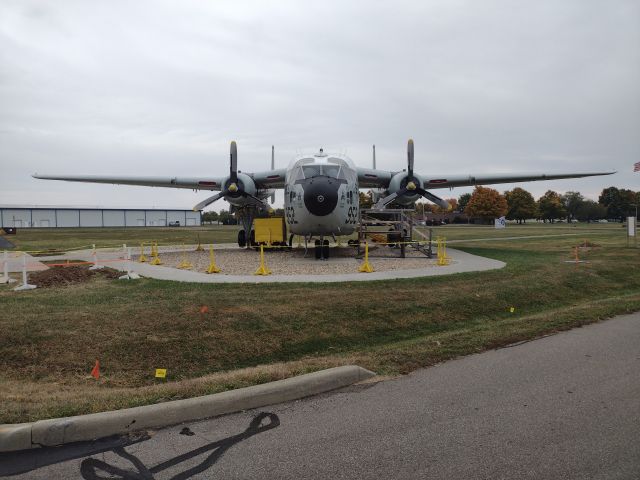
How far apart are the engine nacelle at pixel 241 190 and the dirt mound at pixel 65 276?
426 inches

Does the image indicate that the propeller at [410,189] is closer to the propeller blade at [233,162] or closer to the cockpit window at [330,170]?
the cockpit window at [330,170]

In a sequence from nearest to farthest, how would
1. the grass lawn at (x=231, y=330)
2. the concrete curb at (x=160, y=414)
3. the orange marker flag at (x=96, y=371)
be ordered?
the concrete curb at (x=160, y=414) < the grass lawn at (x=231, y=330) < the orange marker flag at (x=96, y=371)

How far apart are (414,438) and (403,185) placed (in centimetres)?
2226

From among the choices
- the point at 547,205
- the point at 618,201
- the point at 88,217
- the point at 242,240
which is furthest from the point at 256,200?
the point at 618,201

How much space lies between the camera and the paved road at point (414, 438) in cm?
373

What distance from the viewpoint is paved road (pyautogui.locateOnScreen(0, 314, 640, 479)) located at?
3.73m

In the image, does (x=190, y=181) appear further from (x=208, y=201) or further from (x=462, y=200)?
(x=462, y=200)

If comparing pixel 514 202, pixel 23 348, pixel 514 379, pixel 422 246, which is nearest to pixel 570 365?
pixel 514 379

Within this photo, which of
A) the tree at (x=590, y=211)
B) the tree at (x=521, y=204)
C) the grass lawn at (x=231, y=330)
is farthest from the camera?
the tree at (x=590, y=211)

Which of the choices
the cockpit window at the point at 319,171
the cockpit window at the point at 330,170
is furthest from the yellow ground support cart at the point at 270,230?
the cockpit window at the point at 330,170

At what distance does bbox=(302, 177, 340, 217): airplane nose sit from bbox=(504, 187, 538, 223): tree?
104 metres

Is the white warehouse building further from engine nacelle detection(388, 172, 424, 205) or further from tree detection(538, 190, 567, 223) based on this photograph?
tree detection(538, 190, 567, 223)

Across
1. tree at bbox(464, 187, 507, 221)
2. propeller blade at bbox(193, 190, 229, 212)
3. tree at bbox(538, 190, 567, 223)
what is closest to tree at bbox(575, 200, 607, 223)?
tree at bbox(538, 190, 567, 223)

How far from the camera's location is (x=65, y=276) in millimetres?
13383
